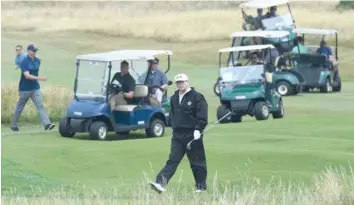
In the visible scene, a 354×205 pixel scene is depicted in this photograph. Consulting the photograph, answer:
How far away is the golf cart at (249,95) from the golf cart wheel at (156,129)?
2.66 m

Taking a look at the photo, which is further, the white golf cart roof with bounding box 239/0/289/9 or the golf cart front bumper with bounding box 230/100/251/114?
the white golf cart roof with bounding box 239/0/289/9

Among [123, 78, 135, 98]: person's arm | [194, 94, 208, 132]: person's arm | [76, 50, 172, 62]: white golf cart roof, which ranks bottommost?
[123, 78, 135, 98]: person's arm

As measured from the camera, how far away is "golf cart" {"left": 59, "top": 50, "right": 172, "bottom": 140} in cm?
1964

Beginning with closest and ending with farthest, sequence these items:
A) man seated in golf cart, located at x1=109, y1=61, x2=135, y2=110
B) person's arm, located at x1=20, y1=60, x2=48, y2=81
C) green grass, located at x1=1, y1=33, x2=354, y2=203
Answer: green grass, located at x1=1, y1=33, x2=354, y2=203 < man seated in golf cart, located at x1=109, y1=61, x2=135, y2=110 < person's arm, located at x1=20, y1=60, x2=48, y2=81

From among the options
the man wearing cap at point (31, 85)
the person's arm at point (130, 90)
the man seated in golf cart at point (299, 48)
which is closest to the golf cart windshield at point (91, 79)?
the person's arm at point (130, 90)

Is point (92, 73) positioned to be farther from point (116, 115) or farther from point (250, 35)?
point (250, 35)

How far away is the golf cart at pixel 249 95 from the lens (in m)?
23.1

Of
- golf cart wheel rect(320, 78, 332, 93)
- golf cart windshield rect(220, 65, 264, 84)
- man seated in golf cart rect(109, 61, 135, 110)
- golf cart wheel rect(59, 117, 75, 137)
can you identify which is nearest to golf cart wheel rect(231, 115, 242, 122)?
golf cart windshield rect(220, 65, 264, 84)

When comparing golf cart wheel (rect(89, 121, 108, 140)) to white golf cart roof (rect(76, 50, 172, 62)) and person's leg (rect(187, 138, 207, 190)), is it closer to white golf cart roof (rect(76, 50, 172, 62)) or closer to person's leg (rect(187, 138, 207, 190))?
white golf cart roof (rect(76, 50, 172, 62))

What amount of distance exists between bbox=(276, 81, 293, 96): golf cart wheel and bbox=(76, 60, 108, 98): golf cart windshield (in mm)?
11533

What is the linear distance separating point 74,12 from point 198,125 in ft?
179

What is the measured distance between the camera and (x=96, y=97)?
66.2ft

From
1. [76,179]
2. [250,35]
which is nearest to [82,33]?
[250,35]

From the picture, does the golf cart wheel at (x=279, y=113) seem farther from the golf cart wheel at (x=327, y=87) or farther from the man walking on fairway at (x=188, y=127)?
the man walking on fairway at (x=188, y=127)
